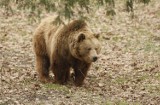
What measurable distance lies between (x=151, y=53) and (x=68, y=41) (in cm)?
470

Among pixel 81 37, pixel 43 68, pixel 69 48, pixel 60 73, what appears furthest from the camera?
pixel 43 68

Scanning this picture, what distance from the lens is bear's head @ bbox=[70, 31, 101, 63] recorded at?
31.0 ft

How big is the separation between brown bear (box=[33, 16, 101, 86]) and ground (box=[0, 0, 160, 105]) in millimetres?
367

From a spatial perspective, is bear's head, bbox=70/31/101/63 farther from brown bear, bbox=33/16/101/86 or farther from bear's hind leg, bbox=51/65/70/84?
bear's hind leg, bbox=51/65/70/84

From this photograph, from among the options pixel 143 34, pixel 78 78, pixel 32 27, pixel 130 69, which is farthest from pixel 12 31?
pixel 78 78

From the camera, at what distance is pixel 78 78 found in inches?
398

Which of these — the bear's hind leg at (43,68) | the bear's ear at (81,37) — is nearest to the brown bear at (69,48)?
the bear's ear at (81,37)

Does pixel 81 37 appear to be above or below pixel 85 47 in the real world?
above

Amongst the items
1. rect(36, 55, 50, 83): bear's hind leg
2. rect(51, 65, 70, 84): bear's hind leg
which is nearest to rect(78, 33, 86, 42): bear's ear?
rect(51, 65, 70, 84): bear's hind leg

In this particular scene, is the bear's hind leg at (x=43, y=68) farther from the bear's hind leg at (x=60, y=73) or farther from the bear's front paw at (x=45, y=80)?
the bear's hind leg at (x=60, y=73)

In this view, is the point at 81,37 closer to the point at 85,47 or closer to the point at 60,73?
the point at 85,47

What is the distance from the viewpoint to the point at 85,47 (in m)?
9.51

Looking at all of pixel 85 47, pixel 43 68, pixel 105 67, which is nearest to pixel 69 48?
pixel 85 47

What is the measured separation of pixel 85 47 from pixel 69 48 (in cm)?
40
